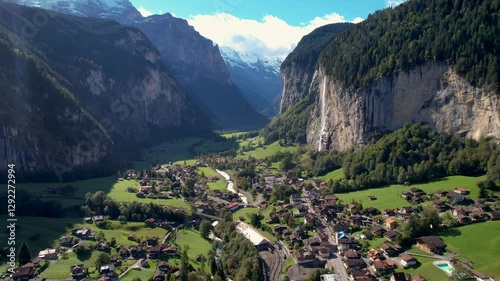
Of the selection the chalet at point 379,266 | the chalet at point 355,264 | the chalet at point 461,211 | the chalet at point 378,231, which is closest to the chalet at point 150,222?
the chalet at point 355,264

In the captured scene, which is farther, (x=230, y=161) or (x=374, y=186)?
(x=230, y=161)

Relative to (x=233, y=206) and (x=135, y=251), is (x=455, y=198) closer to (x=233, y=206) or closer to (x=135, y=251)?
(x=233, y=206)

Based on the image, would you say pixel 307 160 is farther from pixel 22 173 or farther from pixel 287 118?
pixel 22 173

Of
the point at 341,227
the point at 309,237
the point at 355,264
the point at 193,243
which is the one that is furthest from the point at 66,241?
the point at 355,264

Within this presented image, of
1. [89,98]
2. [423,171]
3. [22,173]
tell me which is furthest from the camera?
[89,98]

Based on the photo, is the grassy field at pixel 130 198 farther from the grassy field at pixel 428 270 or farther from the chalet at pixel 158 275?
the grassy field at pixel 428 270

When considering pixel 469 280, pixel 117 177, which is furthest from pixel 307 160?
pixel 469 280
